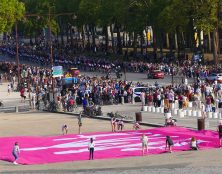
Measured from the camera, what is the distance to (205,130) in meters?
46.0

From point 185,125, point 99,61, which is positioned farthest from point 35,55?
point 185,125

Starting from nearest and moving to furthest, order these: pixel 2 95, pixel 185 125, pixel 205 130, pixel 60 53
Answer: pixel 205 130 < pixel 185 125 < pixel 2 95 < pixel 60 53

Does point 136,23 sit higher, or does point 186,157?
point 136,23

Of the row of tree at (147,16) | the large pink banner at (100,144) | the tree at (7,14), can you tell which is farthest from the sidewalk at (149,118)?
the tree at (7,14)

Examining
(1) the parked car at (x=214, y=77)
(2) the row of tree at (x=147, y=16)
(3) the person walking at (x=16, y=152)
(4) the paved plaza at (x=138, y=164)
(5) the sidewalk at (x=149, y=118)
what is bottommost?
(4) the paved plaza at (x=138, y=164)

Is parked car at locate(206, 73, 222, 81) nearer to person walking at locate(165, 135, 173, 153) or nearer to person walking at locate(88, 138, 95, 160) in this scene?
person walking at locate(165, 135, 173, 153)

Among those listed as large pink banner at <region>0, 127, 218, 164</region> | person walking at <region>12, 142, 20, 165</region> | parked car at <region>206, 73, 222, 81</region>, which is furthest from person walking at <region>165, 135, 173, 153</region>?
parked car at <region>206, 73, 222, 81</region>

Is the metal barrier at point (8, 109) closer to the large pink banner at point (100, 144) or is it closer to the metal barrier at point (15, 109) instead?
the metal barrier at point (15, 109)

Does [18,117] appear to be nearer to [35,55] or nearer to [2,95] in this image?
[2,95]

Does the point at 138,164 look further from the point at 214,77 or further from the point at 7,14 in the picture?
the point at 7,14

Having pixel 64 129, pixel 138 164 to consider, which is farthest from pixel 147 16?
pixel 138 164

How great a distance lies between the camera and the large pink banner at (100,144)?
4219cm

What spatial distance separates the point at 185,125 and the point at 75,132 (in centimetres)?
687

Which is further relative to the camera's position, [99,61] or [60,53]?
[60,53]
